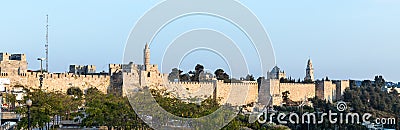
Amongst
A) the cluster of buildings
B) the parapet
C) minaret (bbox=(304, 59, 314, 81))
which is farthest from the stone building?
A: minaret (bbox=(304, 59, 314, 81))

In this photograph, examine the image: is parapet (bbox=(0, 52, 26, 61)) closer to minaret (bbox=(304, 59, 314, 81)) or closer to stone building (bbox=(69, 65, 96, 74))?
stone building (bbox=(69, 65, 96, 74))

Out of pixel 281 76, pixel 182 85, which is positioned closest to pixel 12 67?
pixel 182 85

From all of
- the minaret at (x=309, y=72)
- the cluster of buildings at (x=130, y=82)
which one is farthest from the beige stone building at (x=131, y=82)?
the minaret at (x=309, y=72)

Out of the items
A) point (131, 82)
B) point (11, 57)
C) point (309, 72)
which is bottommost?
point (131, 82)

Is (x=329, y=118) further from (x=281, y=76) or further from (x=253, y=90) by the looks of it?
(x=281, y=76)

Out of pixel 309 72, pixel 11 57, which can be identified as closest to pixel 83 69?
pixel 11 57

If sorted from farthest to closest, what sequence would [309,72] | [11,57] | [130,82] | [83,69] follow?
[309,72] → [83,69] → [11,57] → [130,82]

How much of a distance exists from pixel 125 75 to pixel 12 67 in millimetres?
5016

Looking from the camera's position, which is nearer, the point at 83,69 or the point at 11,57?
the point at 11,57

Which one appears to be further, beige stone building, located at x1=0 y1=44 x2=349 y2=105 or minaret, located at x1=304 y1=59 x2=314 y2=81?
minaret, located at x1=304 y1=59 x2=314 y2=81

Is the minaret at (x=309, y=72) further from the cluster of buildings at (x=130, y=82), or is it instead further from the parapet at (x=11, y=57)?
the parapet at (x=11, y=57)

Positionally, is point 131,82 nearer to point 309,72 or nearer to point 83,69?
point 83,69

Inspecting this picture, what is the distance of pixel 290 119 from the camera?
2319cm

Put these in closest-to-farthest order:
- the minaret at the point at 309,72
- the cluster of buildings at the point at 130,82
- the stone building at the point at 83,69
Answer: the cluster of buildings at the point at 130,82, the stone building at the point at 83,69, the minaret at the point at 309,72
